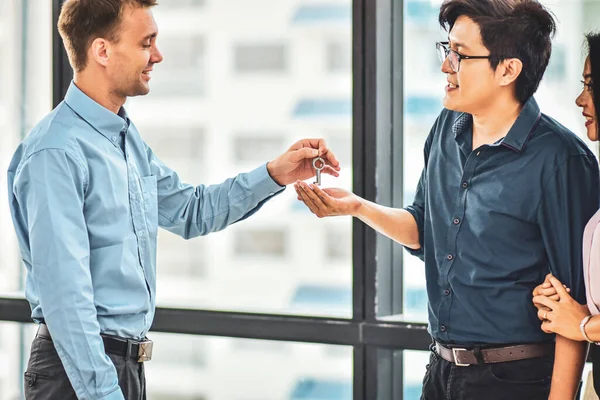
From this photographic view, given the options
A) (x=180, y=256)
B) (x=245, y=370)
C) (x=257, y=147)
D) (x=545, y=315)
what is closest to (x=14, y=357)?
(x=180, y=256)

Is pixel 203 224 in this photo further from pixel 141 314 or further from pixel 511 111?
pixel 511 111

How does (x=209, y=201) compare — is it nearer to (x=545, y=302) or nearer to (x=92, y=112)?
(x=92, y=112)

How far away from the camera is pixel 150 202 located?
7.12 ft

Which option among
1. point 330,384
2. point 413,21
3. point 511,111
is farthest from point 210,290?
point 511,111

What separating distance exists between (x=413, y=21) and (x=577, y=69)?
0.55 meters

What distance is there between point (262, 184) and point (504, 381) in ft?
2.75

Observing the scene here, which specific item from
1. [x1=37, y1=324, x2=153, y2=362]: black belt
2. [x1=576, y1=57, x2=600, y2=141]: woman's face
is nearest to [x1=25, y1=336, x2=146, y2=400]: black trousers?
[x1=37, y1=324, x2=153, y2=362]: black belt

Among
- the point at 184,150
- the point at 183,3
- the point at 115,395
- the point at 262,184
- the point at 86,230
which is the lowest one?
the point at 115,395

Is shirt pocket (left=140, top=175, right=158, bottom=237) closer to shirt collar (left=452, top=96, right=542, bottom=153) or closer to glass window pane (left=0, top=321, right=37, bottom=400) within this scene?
shirt collar (left=452, top=96, right=542, bottom=153)

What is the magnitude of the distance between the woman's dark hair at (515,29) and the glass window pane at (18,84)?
72.2 inches

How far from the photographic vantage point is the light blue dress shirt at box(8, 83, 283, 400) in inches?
72.4

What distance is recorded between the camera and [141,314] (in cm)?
208

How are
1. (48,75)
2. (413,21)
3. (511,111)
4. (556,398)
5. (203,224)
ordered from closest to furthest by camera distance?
(556,398) < (511,111) < (203,224) < (413,21) < (48,75)

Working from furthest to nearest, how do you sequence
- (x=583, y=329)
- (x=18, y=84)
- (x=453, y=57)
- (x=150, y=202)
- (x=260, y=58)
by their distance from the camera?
(x=18, y=84) < (x=260, y=58) < (x=150, y=202) < (x=453, y=57) < (x=583, y=329)
